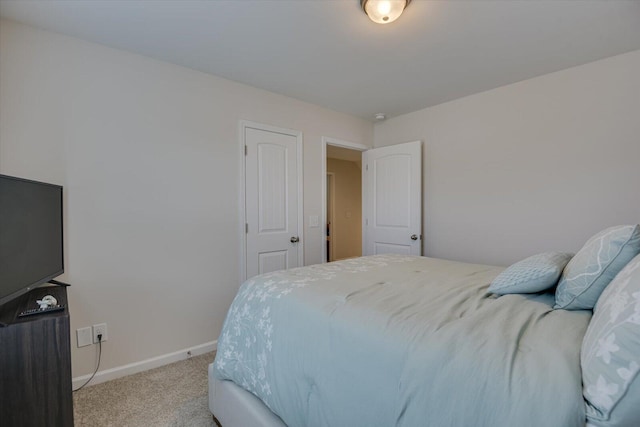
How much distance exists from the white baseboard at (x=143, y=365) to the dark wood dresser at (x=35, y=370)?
1.01 meters

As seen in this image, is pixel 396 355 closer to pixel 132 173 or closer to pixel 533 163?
pixel 132 173

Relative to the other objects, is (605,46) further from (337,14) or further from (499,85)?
(337,14)

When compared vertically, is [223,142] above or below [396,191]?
above

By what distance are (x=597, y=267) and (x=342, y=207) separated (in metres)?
5.86

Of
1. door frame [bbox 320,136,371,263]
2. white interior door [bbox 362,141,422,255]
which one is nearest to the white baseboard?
door frame [bbox 320,136,371,263]

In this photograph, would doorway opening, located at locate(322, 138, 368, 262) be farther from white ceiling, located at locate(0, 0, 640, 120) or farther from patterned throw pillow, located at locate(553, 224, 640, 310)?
patterned throw pillow, located at locate(553, 224, 640, 310)

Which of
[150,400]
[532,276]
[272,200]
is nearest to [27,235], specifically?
[150,400]

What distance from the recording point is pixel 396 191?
3.60 meters

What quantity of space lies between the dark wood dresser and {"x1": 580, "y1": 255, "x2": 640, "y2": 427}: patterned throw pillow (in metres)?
1.73

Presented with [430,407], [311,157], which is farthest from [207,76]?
[430,407]

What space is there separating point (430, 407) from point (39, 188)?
6.61 ft

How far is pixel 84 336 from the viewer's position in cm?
207

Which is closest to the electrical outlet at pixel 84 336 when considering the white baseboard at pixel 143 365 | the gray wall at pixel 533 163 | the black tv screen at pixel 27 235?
the white baseboard at pixel 143 365

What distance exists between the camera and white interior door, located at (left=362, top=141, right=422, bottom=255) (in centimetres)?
343
